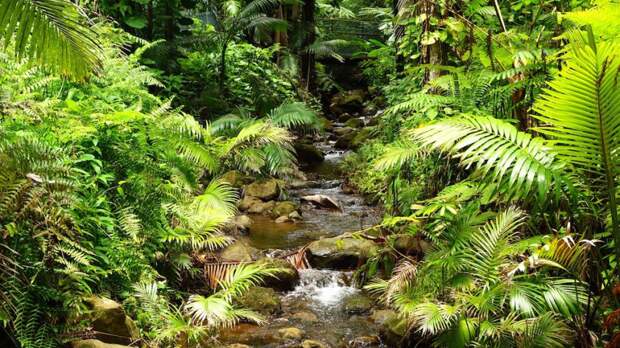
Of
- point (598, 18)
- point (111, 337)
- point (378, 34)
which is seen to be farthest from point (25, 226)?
point (378, 34)

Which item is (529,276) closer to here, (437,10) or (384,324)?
(384,324)

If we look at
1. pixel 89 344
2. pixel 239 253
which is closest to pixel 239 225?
pixel 239 253

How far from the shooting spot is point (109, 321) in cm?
286

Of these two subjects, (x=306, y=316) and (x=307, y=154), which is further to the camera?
(x=307, y=154)

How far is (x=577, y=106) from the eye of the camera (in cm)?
226

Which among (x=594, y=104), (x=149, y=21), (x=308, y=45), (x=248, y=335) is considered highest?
(x=308, y=45)

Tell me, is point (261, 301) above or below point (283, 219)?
below

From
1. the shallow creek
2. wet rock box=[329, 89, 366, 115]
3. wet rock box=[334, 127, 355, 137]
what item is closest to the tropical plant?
the shallow creek

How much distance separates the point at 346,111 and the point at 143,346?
12.5 metres

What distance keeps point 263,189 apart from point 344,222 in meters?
1.48

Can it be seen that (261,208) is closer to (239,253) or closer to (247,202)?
(247,202)

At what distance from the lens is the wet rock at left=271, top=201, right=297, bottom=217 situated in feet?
23.2

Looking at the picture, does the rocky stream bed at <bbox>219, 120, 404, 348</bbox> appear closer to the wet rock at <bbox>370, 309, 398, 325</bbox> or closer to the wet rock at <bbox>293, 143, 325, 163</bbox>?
the wet rock at <bbox>370, 309, 398, 325</bbox>

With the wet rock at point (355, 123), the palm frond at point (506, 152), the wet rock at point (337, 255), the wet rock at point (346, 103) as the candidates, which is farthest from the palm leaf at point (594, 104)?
the wet rock at point (346, 103)
